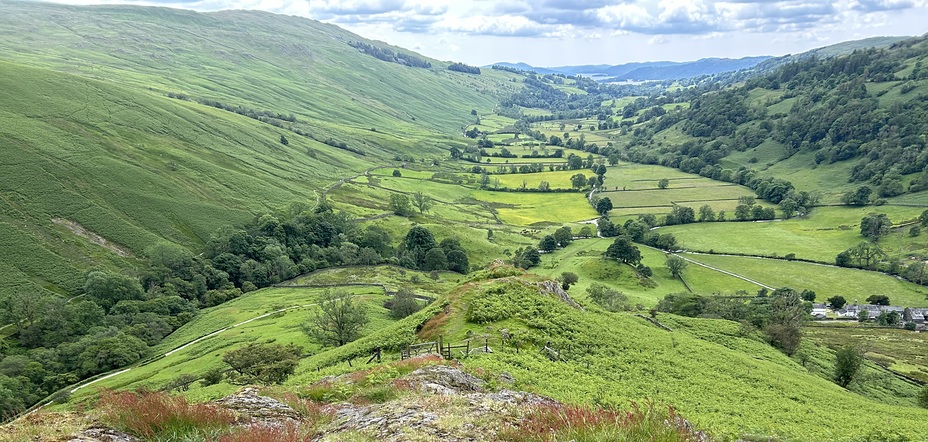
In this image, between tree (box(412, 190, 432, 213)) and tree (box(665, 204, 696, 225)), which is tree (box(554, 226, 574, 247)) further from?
tree (box(412, 190, 432, 213))

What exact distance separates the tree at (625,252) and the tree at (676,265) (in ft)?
28.1

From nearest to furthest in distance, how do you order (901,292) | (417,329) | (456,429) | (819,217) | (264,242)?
(456,429), (417,329), (901,292), (264,242), (819,217)

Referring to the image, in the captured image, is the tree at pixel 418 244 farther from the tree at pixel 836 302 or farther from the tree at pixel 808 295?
the tree at pixel 836 302

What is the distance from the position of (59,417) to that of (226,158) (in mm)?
204074

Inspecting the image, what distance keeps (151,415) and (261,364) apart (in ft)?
116

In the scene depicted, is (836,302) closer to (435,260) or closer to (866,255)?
(866,255)

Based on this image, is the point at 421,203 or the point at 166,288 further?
the point at 421,203

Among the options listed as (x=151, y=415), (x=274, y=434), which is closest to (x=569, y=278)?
(x=274, y=434)

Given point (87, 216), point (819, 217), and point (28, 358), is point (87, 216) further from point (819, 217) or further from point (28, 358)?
point (819, 217)

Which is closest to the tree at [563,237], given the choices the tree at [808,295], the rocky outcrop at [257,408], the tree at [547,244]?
the tree at [547,244]

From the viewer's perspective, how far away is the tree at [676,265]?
133750mm

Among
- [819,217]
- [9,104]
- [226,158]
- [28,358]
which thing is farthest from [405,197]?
[819,217]

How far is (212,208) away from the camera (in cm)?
15488

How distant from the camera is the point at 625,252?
137250 mm
